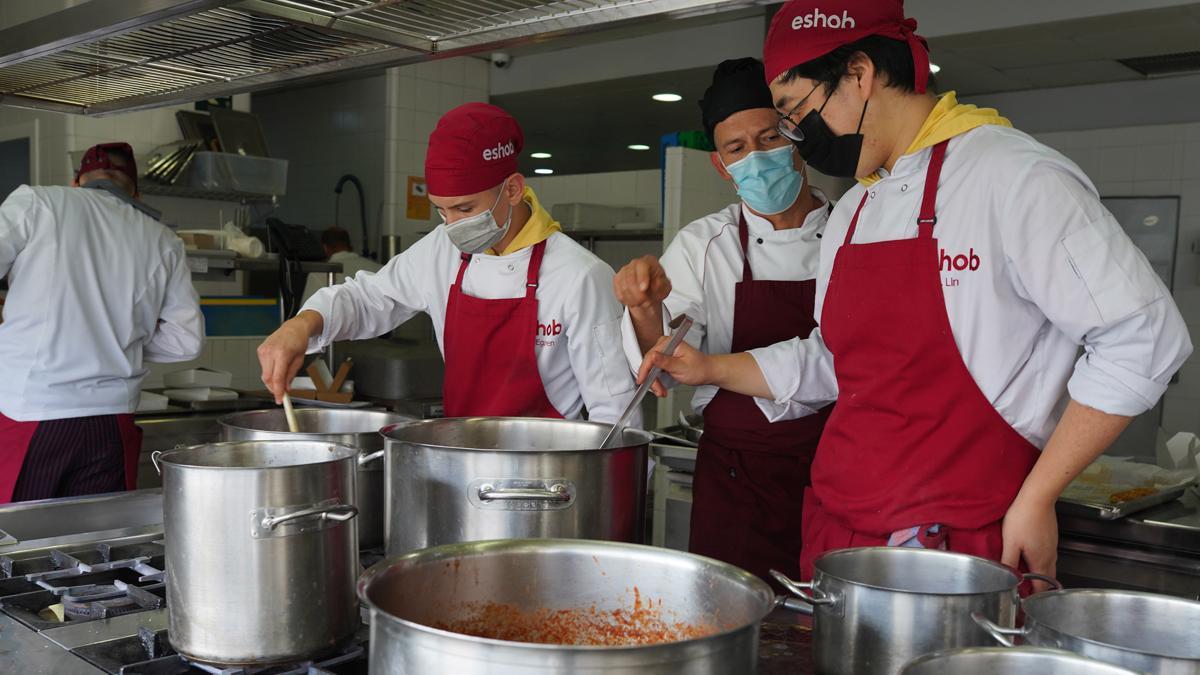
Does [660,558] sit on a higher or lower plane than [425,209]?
lower

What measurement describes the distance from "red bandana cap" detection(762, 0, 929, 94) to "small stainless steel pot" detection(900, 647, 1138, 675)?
1.01 meters

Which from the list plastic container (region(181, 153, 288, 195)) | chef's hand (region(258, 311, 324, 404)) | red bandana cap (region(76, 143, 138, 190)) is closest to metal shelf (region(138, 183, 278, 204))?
plastic container (region(181, 153, 288, 195))

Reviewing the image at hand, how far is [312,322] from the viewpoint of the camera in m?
2.12

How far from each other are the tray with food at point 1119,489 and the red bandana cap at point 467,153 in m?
1.49

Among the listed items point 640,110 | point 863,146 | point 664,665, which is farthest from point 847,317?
point 640,110

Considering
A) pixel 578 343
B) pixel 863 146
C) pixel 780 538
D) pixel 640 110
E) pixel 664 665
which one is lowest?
pixel 780 538

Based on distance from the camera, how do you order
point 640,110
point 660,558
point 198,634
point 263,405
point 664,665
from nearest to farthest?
1. point 664,665
2. point 660,558
3. point 198,634
4. point 263,405
5. point 640,110

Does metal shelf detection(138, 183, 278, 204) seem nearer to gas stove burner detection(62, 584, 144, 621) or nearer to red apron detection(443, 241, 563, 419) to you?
red apron detection(443, 241, 563, 419)

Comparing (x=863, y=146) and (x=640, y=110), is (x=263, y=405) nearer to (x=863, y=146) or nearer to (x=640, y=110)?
(x=863, y=146)

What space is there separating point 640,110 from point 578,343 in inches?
287

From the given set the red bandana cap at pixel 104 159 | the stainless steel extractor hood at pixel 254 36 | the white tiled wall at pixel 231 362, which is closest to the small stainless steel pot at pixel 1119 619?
the stainless steel extractor hood at pixel 254 36

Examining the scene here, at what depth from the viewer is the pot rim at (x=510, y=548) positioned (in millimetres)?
743

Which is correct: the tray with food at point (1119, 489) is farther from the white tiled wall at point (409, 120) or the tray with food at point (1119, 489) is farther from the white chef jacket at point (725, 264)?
the white tiled wall at point (409, 120)

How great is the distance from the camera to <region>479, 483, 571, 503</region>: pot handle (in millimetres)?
1210
